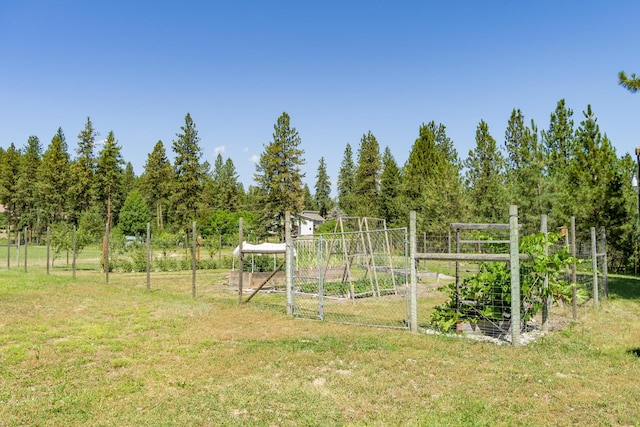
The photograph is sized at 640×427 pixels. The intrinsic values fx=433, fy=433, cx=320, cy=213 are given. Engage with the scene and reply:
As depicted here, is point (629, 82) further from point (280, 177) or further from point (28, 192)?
point (28, 192)

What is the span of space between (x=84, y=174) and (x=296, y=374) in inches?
2210

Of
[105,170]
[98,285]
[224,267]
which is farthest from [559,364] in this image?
[105,170]

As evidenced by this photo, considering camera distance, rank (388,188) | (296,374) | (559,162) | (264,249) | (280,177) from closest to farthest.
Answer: (296,374)
(264,249)
(559,162)
(280,177)
(388,188)

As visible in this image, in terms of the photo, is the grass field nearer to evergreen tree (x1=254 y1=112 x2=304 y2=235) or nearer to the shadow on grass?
the shadow on grass

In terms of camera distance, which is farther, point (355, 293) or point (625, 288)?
point (625, 288)

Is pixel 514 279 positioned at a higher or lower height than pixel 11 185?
lower

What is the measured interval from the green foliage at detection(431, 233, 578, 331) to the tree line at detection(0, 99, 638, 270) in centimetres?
1111

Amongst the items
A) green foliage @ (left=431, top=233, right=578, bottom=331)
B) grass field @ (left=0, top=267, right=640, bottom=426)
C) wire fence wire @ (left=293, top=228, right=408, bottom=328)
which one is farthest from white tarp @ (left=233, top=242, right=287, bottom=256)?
green foliage @ (left=431, top=233, right=578, bottom=331)

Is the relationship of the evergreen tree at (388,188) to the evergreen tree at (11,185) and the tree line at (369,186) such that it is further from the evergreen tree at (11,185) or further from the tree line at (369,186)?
the evergreen tree at (11,185)

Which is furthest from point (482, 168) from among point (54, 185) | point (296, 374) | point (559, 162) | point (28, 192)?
point (28, 192)

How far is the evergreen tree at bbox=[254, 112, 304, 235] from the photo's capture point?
4622cm

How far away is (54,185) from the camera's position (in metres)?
57.2

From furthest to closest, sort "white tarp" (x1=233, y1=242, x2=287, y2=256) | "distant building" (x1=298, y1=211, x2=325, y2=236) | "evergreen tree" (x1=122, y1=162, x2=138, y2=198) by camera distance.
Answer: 1. "distant building" (x1=298, y1=211, x2=325, y2=236)
2. "evergreen tree" (x1=122, y1=162, x2=138, y2=198)
3. "white tarp" (x1=233, y1=242, x2=287, y2=256)

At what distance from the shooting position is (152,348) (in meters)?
7.30
